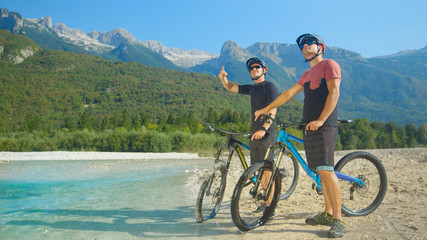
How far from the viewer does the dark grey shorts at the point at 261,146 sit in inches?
157

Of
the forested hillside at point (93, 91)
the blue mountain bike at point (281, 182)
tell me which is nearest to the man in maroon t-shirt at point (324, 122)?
the blue mountain bike at point (281, 182)

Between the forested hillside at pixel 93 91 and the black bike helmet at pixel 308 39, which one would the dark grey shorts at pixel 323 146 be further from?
the forested hillside at pixel 93 91

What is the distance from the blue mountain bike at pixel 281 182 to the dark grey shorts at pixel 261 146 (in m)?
0.23

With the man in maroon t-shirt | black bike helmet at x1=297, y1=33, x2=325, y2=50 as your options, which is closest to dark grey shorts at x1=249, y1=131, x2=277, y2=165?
the man in maroon t-shirt

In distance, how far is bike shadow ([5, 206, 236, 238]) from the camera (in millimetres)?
3623

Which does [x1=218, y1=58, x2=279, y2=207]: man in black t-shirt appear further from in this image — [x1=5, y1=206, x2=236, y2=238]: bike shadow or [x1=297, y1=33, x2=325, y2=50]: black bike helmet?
[x1=5, y1=206, x2=236, y2=238]: bike shadow

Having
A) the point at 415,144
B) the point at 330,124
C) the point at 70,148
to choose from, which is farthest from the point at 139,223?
the point at 415,144

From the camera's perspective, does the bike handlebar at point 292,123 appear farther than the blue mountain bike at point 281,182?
Yes

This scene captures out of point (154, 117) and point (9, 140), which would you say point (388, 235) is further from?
point (154, 117)

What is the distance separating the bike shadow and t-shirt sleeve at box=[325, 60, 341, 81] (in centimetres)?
225

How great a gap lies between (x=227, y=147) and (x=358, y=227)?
6.44ft

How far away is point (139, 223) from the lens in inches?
160

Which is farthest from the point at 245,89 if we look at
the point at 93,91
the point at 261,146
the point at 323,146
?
the point at 93,91

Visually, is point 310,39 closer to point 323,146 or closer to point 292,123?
point 292,123
